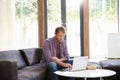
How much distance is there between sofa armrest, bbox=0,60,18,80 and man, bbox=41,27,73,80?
72 cm

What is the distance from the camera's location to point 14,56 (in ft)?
11.9

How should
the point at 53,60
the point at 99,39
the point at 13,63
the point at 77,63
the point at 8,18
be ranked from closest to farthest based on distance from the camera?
Result: the point at 13,63 → the point at 77,63 → the point at 53,60 → the point at 8,18 → the point at 99,39

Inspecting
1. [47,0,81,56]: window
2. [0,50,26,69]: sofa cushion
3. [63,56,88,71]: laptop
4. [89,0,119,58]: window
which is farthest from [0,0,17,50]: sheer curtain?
[63,56,88,71]: laptop

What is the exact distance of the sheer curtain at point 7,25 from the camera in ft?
17.3

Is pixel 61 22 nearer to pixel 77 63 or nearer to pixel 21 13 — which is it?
pixel 21 13

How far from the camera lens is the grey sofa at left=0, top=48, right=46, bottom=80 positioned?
8.92 feet

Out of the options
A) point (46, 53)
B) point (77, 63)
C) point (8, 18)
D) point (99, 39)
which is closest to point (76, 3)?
point (99, 39)

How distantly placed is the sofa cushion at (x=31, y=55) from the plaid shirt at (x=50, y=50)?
418 millimetres

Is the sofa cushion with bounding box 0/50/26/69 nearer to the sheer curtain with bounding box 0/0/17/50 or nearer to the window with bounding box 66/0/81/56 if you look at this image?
the sheer curtain with bounding box 0/0/17/50

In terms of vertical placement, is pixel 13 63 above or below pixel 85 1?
below

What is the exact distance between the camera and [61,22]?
5.86m

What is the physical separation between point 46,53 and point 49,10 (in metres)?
2.50

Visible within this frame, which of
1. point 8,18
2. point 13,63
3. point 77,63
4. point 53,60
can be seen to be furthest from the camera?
point 8,18

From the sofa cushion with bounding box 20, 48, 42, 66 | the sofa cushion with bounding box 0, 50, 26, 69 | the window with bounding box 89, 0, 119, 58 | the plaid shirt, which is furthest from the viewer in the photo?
the window with bounding box 89, 0, 119, 58
